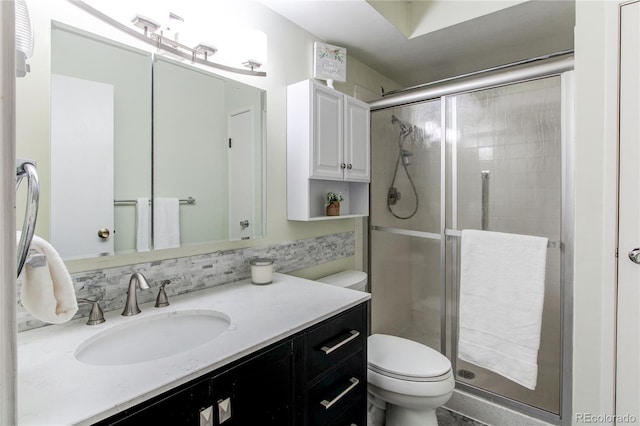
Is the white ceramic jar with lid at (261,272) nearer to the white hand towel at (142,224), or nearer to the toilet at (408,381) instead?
the white hand towel at (142,224)

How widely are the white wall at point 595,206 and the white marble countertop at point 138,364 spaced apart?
3.21 ft

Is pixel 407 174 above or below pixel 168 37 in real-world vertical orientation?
below

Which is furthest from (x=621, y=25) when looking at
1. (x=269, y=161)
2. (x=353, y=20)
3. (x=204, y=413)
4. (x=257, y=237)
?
(x=204, y=413)

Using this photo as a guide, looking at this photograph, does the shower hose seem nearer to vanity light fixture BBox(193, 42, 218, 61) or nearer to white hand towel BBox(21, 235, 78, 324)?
vanity light fixture BBox(193, 42, 218, 61)

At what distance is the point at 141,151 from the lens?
120 centimetres

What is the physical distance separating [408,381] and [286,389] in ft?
2.35

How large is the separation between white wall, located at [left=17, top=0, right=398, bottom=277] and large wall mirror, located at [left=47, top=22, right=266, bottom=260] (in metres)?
0.04

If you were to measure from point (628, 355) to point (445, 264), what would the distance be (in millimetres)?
898

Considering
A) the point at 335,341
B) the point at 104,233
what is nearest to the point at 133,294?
the point at 104,233

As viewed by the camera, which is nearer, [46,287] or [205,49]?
[46,287]

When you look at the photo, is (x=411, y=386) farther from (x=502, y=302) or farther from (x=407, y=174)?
(x=407, y=174)

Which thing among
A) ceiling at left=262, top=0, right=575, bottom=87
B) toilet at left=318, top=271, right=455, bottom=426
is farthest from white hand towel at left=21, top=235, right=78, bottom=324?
ceiling at left=262, top=0, right=575, bottom=87

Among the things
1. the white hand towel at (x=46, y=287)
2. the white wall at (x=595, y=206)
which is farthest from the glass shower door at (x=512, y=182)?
the white hand towel at (x=46, y=287)

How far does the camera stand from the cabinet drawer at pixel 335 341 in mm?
1114
